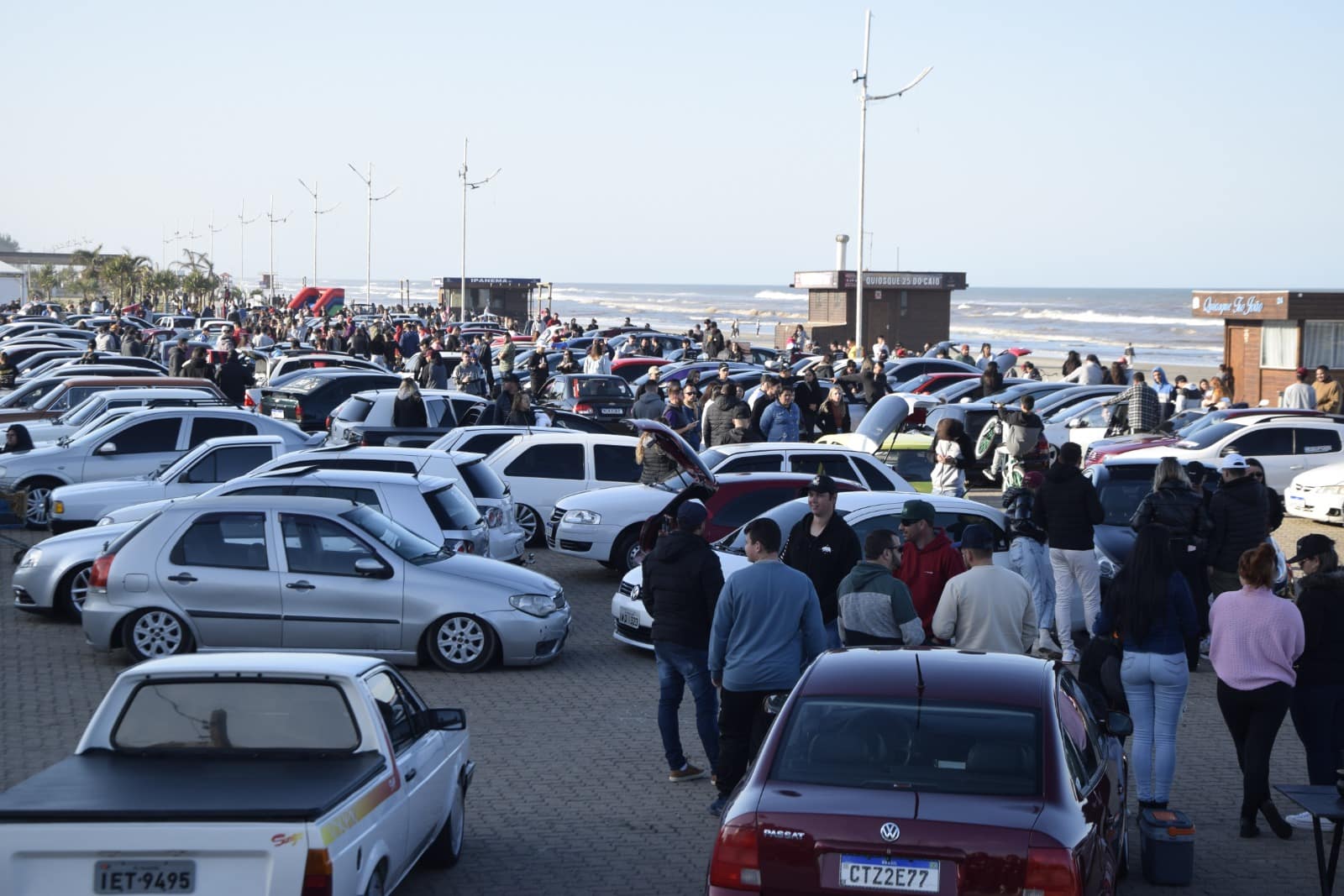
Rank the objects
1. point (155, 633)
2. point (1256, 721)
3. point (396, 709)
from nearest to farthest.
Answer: point (396, 709) → point (1256, 721) → point (155, 633)

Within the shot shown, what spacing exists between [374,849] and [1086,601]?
7.95 metres

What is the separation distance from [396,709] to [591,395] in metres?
22.6

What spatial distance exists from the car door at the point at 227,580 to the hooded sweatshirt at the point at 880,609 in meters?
5.18

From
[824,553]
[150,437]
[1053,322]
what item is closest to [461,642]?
[824,553]

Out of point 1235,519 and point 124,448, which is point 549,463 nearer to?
point 124,448

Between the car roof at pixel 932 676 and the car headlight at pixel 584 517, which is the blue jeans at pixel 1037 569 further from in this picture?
the car roof at pixel 932 676

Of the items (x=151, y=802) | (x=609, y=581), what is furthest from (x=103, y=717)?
(x=609, y=581)

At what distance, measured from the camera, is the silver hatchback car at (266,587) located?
1180 centimetres

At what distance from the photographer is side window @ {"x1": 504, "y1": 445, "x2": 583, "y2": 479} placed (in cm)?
1861

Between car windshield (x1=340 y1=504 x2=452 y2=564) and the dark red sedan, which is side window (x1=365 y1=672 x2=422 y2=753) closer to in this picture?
the dark red sedan

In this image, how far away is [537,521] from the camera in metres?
18.7

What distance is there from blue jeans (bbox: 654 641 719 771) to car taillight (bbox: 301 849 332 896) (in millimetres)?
3592

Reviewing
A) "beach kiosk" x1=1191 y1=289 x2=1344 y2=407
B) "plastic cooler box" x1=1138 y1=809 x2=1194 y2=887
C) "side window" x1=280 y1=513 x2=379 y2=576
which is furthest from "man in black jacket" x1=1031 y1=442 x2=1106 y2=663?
"beach kiosk" x1=1191 y1=289 x2=1344 y2=407

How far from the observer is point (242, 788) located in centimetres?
582
